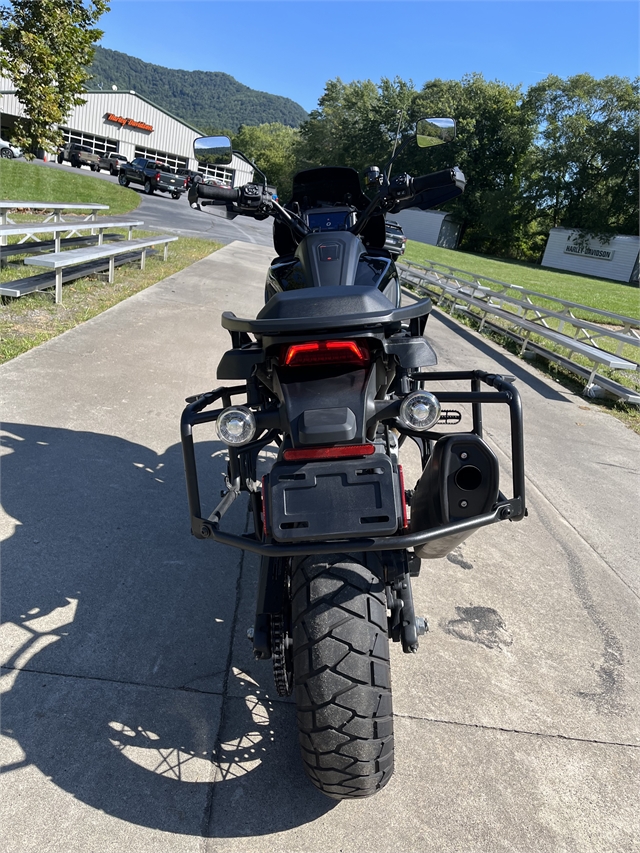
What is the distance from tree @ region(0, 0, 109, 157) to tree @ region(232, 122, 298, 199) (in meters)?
59.3

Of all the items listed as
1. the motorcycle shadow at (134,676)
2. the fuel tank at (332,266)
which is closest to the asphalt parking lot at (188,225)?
the motorcycle shadow at (134,676)

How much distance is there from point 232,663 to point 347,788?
796 mm

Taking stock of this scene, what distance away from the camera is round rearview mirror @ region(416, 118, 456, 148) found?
3125mm

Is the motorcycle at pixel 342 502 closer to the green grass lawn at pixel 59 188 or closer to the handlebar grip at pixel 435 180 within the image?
the handlebar grip at pixel 435 180

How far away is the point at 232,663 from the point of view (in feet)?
7.68

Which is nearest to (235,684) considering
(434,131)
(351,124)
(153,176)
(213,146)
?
(213,146)

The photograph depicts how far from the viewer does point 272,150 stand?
99.1 metres

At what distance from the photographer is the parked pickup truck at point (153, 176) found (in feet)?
100

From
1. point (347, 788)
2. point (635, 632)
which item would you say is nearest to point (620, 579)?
point (635, 632)

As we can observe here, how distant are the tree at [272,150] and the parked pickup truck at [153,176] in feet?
134

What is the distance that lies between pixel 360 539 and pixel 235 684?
1.02 metres

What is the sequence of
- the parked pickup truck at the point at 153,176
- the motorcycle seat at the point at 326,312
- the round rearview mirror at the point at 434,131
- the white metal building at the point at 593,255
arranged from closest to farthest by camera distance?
the motorcycle seat at the point at 326,312, the round rearview mirror at the point at 434,131, the parked pickup truck at the point at 153,176, the white metal building at the point at 593,255

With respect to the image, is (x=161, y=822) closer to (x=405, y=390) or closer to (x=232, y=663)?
(x=232, y=663)

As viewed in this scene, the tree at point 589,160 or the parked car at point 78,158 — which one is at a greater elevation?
the tree at point 589,160
